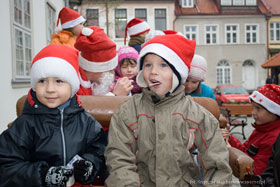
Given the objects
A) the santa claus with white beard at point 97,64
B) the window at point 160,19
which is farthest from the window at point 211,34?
the santa claus with white beard at point 97,64

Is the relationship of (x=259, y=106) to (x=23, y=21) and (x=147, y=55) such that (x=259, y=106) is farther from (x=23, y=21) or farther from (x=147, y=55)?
(x=23, y=21)

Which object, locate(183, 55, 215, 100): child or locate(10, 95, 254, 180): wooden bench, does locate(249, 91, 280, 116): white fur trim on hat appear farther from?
locate(10, 95, 254, 180): wooden bench

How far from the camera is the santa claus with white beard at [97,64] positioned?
106 inches

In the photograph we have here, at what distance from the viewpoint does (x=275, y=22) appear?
25.3m

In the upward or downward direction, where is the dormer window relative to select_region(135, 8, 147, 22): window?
upward

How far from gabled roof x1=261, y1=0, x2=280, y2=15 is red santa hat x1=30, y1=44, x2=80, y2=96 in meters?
27.5

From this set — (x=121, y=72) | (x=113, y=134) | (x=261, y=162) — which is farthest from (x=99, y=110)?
(x=261, y=162)

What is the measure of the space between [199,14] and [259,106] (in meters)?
23.1

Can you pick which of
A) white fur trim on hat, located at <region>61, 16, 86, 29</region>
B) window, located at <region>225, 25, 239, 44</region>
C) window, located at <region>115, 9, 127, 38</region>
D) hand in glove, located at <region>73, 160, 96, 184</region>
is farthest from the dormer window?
hand in glove, located at <region>73, 160, 96, 184</region>

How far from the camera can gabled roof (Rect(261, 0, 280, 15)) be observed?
84.0 ft

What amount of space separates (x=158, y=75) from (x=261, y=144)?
→ 134 centimetres

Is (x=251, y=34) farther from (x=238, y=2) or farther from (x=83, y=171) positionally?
(x=83, y=171)

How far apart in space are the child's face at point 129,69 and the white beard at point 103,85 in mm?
412

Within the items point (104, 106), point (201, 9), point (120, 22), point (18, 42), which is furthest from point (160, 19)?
point (104, 106)
